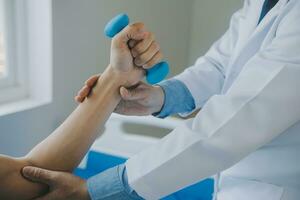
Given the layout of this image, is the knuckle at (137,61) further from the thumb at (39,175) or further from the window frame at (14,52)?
the window frame at (14,52)

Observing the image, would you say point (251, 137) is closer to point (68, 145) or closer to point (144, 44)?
point (144, 44)

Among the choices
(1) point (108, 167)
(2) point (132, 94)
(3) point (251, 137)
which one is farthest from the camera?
(1) point (108, 167)

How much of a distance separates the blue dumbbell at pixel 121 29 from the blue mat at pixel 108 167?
51 centimetres

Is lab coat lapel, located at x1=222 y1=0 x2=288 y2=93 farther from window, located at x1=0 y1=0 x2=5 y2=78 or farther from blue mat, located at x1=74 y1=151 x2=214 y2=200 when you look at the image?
window, located at x1=0 y1=0 x2=5 y2=78

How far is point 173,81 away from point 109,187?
0.50 meters

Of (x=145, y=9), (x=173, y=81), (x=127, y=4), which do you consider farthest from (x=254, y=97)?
(x=145, y=9)

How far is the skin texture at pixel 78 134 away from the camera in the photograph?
2.94ft

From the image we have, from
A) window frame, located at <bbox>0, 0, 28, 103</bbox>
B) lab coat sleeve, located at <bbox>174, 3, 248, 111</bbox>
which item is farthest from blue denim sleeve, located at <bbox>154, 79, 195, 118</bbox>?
window frame, located at <bbox>0, 0, 28, 103</bbox>

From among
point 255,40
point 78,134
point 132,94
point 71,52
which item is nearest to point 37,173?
point 78,134

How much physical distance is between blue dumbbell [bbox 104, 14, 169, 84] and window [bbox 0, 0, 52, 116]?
52cm

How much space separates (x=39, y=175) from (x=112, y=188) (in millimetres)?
183

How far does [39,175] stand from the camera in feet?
2.88

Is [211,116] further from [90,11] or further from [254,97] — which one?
[90,11]

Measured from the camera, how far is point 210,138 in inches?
30.2
